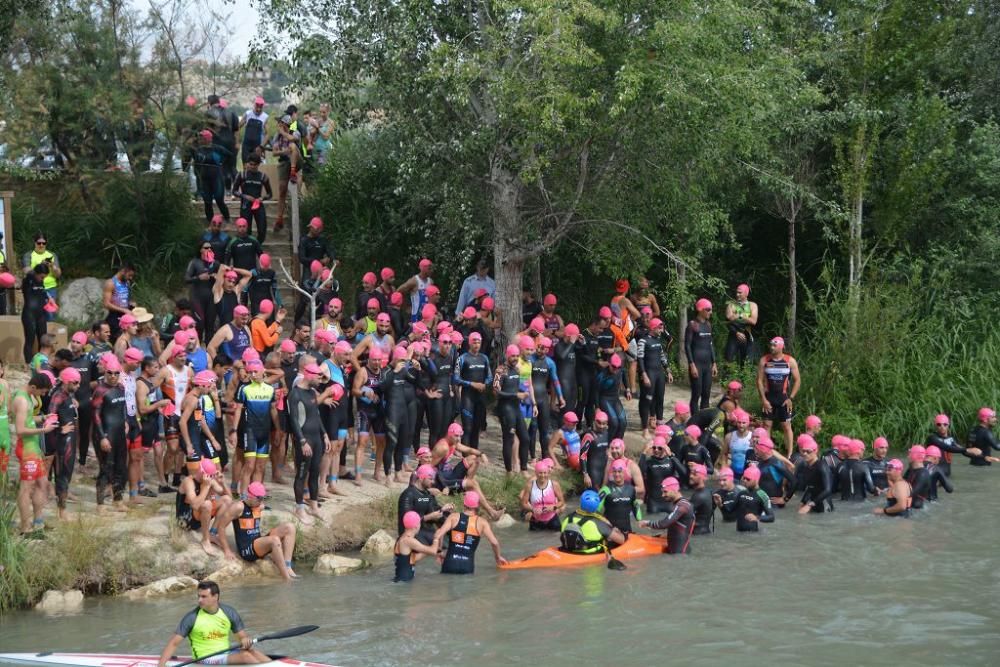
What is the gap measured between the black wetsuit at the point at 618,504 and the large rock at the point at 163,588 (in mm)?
4708

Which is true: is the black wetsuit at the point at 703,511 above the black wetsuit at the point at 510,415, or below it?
below

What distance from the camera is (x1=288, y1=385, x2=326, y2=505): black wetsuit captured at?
49.4 feet

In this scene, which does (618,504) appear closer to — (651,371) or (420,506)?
(420,506)

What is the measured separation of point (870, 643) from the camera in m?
12.8

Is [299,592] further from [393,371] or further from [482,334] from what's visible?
[482,334]

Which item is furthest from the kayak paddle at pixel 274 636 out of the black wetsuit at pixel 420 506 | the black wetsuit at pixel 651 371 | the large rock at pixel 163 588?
the black wetsuit at pixel 651 371

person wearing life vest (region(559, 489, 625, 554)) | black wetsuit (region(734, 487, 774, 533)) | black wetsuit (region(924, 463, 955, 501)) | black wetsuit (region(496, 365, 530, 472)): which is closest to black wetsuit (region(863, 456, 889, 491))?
black wetsuit (region(924, 463, 955, 501))

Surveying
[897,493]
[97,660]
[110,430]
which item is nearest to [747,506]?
[897,493]

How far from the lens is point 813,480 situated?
17609mm

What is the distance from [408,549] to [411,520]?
0.33m

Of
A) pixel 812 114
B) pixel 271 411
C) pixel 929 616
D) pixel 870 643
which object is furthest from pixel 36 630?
pixel 812 114

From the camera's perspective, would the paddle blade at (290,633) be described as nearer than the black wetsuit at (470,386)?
Yes

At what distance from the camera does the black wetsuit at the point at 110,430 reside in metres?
14.5

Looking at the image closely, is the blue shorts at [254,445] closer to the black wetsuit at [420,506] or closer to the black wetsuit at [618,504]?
the black wetsuit at [420,506]
